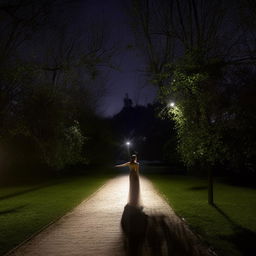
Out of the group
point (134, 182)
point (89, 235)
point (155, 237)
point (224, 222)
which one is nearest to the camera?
point (155, 237)

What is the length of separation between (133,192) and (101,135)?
35388 millimetres

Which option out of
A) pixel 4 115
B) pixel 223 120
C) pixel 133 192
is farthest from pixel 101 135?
pixel 223 120

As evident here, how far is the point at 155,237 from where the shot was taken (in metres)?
7.93

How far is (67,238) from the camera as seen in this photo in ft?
26.6

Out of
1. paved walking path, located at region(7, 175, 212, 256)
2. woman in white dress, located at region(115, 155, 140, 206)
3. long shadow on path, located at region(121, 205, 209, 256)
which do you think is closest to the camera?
long shadow on path, located at region(121, 205, 209, 256)

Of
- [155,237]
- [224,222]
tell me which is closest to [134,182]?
[224,222]

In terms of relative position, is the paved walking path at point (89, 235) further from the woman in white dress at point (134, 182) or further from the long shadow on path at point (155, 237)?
the woman in white dress at point (134, 182)

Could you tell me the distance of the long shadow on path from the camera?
6.79m

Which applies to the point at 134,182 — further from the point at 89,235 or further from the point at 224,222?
the point at 89,235

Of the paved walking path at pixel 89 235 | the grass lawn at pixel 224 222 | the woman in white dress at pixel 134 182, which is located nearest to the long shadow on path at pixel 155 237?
the paved walking path at pixel 89 235

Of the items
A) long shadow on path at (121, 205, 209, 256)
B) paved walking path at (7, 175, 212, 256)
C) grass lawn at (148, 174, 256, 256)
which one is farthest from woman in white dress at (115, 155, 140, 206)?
long shadow on path at (121, 205, 209, 256)

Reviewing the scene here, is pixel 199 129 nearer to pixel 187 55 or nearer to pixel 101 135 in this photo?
pixel 187 55

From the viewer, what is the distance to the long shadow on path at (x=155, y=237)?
6.79 m

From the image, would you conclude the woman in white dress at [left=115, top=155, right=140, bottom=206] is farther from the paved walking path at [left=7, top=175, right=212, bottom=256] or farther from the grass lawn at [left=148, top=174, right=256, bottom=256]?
the grass lawn at [left=148, top=174, right=256, bottom=256]
